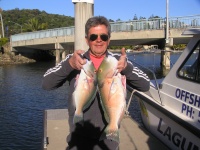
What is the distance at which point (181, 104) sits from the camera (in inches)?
233

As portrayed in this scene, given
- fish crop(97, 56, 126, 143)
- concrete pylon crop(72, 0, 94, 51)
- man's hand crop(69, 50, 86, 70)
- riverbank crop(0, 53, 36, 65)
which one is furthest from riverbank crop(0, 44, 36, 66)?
fish crop(97, 56, 126, 143)

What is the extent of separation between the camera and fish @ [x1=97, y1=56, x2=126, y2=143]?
242 cm

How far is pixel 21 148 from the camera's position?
30.5ft

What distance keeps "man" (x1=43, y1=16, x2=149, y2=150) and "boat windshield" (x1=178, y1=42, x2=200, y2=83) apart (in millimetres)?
2995

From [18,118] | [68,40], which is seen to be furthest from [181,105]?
[68,40]

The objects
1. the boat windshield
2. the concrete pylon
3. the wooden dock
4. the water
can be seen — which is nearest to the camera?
the boat windshield

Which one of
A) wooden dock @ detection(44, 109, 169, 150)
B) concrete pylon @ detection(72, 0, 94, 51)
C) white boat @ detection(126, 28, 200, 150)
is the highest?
concrete pylon @ detection(72, 0, 94, 51)

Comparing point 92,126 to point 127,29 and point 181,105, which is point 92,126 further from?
point 127,29

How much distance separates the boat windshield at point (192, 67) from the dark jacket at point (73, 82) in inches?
118

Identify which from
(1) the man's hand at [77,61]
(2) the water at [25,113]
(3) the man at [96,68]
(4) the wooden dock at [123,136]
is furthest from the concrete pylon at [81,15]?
(1) the man's hand at [77,61]

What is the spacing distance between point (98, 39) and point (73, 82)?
0.62 meters

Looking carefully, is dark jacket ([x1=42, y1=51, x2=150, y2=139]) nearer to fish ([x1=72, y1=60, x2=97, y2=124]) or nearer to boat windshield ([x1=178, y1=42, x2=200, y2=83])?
fish ([x1=72, y1=60, x2=97, y2=124])

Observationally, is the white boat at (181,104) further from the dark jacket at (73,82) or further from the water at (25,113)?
the dark jacket at (73,82)

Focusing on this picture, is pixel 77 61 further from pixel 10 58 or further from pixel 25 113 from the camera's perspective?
pixel 10 58
